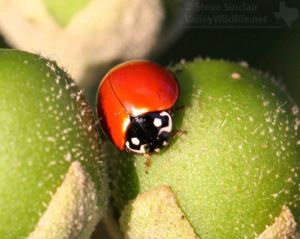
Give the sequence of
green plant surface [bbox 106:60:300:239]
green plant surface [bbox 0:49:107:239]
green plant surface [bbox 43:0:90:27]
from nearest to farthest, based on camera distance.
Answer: green plant surface [bbox 0:49:107:239] → green plant surface [bbox 106:60:300:239] → green plant surface [bbox 43:0:90:27]

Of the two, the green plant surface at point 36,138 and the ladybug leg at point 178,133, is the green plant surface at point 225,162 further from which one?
the green plant surface at point 36,138

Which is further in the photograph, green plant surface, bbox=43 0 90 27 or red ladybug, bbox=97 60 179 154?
green plant surface, bbox=43 0 90 27

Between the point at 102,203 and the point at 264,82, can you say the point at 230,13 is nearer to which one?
the point at 264,82

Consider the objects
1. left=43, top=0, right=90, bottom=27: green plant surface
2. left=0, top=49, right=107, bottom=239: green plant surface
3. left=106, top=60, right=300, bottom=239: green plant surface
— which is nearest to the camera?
left=0, top=49, right=107, bottom=239: green plant surface

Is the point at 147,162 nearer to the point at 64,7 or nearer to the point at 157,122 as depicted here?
the point at 157,122

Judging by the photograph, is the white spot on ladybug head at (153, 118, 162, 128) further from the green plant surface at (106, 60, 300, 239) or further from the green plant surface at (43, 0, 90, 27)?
the green plant surface at (43, 0, 90, 27)

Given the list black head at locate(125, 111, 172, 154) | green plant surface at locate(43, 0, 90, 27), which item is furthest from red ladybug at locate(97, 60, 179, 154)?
green plant surface at locate(43, 0, 90, 27)

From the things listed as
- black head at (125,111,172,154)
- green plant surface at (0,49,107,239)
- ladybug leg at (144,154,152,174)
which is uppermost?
green plant surface at (0,49,107,239)

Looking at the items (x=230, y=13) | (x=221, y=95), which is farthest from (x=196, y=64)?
(x=230, y=13)
